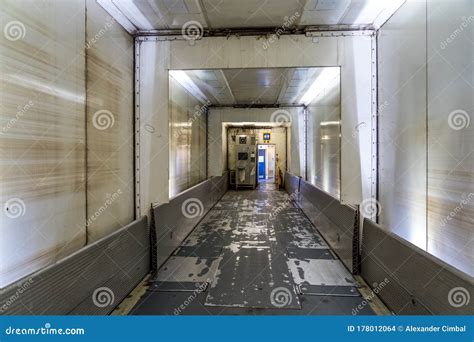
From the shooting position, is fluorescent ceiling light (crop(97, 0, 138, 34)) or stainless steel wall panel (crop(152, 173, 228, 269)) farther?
stainless steel wall panel (crop(152, 173, 228, 269))

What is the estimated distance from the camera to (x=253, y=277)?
10.3 ft

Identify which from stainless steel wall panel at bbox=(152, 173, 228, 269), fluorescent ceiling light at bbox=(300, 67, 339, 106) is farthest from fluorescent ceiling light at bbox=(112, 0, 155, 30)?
fluorescent ceiling light at bbox=(300, 67, 339, 106)

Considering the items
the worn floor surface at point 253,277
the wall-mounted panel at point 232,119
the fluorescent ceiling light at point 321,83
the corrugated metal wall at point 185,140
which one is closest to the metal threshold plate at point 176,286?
the worn floor surface at point 253,277

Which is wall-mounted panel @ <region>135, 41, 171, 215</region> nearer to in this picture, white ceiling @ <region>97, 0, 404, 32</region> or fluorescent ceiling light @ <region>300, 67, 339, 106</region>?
white ceiling @ <region>97, 0, 404, 32</region>

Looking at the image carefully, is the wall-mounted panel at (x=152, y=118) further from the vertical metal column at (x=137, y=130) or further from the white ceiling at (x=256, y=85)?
the white ceiling at (x=256, y=85)

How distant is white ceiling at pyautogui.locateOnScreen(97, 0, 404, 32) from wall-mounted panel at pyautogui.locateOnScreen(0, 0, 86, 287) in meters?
0.63

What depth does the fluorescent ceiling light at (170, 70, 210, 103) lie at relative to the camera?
4.96 m

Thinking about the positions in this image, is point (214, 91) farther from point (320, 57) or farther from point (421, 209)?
point (421, 209)

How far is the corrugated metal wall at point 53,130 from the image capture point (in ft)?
5.46

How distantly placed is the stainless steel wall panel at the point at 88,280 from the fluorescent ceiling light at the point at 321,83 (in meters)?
3.96

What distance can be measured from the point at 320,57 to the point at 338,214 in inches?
80.3

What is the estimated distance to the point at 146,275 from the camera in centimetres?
322

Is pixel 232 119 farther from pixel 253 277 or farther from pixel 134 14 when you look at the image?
pixel 253 277

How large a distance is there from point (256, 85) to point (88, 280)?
4.96 m
